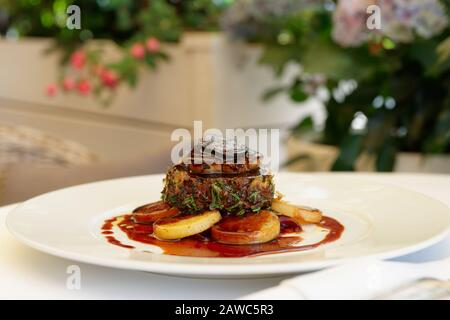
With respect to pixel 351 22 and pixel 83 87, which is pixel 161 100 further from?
pixel 351 22

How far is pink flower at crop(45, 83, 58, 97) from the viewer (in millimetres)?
3637

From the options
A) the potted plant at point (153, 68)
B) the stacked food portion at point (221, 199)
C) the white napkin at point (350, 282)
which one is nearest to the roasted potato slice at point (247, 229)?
Result: the stacked food portion at point (221, 199)

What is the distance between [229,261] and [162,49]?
281 centimetres

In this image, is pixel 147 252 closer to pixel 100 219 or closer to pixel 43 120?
pixel 100 219

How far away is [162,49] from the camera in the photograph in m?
3.36

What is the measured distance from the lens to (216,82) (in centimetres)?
321

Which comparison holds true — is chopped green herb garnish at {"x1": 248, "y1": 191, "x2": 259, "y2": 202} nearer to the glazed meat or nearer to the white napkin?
the glazed meat

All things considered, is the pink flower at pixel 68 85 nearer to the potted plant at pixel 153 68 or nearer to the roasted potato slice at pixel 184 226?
the potted plant at pixel 153 68

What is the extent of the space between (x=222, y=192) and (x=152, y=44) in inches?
99.7

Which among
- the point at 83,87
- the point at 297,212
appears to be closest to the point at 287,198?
the point at 297,212

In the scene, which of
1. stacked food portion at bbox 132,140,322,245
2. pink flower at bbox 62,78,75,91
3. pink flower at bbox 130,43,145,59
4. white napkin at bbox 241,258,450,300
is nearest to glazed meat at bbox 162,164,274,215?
stacked food portion at bbox 132,140,322,245

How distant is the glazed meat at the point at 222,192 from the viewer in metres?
0.77

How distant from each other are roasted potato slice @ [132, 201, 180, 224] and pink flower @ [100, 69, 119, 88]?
8.19 ft

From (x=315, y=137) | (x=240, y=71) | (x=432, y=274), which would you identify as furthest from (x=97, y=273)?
(x=240, y=71)
